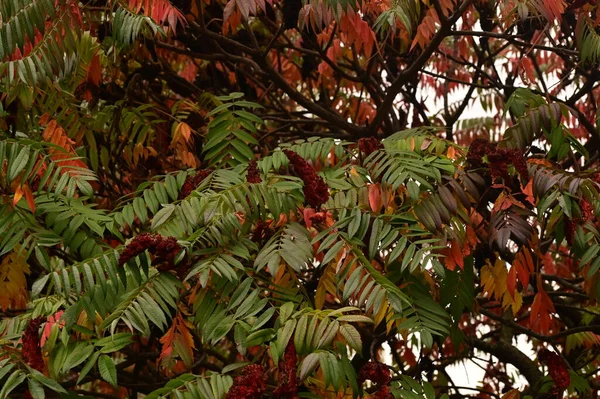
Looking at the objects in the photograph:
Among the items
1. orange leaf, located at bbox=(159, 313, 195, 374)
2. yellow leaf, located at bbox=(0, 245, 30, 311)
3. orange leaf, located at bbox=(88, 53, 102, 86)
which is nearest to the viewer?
orange leaf, located at bbox=(159, 313, 195, 374)

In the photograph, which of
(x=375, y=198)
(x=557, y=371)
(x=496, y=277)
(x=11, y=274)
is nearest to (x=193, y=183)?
(x=375, y=198)

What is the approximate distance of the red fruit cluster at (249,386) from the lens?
2342mm

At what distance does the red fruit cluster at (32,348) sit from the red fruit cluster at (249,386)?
55 cm

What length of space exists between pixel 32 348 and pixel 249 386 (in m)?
0.64

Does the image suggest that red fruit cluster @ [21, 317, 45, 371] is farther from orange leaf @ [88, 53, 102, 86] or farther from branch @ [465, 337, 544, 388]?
branch @ [465, 337, 544, 388]

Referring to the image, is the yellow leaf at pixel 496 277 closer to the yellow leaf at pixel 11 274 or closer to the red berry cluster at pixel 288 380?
the red berry cluster at pixel 288 380

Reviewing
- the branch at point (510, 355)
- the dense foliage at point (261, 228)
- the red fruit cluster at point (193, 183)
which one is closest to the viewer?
the dense foliage at point (261, 228)

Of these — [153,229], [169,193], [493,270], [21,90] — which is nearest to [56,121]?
[21,90]

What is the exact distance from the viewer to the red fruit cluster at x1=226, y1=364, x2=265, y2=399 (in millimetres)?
2342

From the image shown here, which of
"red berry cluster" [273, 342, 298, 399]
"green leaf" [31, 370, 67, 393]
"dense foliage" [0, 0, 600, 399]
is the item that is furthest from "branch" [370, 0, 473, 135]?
"green leaf" [31, 370, 67, 393]

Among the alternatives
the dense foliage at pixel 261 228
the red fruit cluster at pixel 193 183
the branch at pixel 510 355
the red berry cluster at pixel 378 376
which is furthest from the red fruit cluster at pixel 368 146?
the branch at pixel 510 355

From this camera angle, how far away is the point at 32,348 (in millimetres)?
2572

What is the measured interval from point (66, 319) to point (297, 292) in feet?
2.18

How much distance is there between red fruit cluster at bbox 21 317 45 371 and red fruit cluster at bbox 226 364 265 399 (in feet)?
1.81
